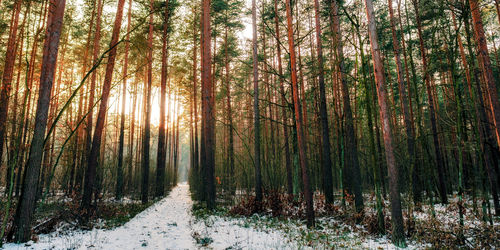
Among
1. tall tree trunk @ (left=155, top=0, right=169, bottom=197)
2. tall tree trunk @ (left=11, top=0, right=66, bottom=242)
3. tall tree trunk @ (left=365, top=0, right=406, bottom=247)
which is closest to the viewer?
tall tree trunk @ (left=365, top=0, right=406, bottom=247)

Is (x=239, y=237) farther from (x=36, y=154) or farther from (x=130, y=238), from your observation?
(x=36, y=154)

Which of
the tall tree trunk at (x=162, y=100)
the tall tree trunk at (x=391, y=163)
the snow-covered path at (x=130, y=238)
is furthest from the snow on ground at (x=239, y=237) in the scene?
the tall tree trunk at (x=162, y=100)

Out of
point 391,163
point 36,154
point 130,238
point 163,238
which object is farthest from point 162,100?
point 391,163

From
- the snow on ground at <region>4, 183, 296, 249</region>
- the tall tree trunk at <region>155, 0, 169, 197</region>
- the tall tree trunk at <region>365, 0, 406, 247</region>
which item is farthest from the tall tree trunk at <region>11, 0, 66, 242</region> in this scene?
the tall tree trunk at <region>155, 0, 169, 197</region>

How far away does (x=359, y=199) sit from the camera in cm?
807

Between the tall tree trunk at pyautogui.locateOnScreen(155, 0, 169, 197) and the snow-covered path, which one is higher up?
the tall tree trunk at pyautogui.locateOnScreen(155, 0, 169, 197)

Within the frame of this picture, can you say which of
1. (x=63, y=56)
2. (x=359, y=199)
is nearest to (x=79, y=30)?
(x=63, y=56)

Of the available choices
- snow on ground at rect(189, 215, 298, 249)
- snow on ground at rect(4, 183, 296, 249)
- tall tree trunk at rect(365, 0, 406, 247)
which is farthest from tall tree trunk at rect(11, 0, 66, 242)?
tall tree trunk at rect(365, 0, 406, 247)

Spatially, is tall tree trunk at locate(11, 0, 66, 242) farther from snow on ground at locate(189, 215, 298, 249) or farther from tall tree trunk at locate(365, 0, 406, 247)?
tall tree trunk at locate(365, 0, 406, 247)

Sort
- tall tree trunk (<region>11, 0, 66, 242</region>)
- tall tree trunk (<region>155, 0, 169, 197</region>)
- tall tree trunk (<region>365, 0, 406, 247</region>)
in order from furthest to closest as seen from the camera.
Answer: tall tree trunk (<region>155, 0, 169, 197</region>) → tall tree trunk (<region>11, 0, 66, 242</region>) → tall tree trunk (<region>365, 0, 406, 247</region>)

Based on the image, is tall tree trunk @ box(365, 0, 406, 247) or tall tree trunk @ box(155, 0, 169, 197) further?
tall tree trunk @ box(155, 0, 169, 197)

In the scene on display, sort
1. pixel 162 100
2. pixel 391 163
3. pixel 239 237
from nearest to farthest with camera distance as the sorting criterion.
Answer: pixel 391 163 < pixel 239 237 < pixel 162 100

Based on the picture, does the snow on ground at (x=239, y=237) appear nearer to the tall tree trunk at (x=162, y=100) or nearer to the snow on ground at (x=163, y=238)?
the snow on ground at (x=163, y=238)

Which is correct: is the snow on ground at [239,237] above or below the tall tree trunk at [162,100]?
below
